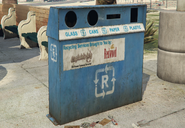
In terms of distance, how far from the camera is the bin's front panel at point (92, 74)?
3637 millimetres

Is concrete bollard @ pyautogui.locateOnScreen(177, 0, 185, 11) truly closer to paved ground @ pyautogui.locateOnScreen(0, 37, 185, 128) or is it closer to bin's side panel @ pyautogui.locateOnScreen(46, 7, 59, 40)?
paved ground @ pyautogui.locateOnScreen(0, 37, 185, 128)

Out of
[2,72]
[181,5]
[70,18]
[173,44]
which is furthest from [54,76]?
[181,5]

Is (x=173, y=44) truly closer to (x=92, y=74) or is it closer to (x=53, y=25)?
(x=92, y=74)

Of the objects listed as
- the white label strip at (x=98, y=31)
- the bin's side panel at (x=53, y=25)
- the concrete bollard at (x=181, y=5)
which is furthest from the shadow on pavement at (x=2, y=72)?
the concrete bollard at (x=181, y=5)

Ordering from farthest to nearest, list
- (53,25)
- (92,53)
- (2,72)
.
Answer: (2,72)
(92,53)
(53,25)

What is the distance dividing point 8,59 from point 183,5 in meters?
5.80

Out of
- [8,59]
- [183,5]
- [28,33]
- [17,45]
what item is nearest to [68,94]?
[183,5]

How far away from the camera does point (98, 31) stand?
3.82m

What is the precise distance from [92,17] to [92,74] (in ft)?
3.19

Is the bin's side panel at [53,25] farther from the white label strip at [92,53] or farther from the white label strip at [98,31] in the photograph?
the white label strip at [92,53]

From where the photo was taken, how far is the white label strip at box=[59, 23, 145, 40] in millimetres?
3516

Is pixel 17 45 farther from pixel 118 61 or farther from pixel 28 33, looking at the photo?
pixel 118 61

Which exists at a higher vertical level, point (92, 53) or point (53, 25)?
point (53, 25)

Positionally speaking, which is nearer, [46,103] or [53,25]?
[53,25]
